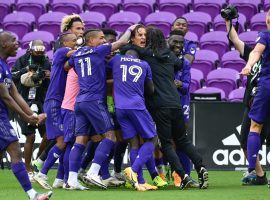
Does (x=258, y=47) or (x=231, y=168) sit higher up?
(x=258, y=47)

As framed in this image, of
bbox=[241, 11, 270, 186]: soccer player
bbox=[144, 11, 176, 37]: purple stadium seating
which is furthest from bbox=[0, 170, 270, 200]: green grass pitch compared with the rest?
bbox=[144, 11, 176, 37]: purple stadium seating

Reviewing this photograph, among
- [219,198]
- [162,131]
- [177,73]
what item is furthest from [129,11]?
[219,198]

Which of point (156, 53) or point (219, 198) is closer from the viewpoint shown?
point (219, 198)

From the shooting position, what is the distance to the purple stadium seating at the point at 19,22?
18.6 m

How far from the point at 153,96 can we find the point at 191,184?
1135 mm

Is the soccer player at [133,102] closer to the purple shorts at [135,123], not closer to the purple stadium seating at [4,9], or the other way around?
the purple shorts at [135,123]

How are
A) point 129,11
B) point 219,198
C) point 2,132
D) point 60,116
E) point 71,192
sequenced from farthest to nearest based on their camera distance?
point 129,11 < point 60,116 < point 71,192 < point 219,198 < point 2,132

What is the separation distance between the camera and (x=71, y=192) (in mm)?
10148

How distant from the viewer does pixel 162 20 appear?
1808 cm

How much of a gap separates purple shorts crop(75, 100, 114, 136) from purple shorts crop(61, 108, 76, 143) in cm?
35

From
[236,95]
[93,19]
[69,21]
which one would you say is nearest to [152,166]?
[69,21]

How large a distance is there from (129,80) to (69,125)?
1.01m

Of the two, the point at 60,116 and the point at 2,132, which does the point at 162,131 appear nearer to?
the point at 60,116

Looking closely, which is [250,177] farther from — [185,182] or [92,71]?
[92,71]
